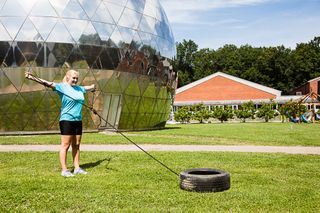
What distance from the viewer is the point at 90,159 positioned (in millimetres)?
9031

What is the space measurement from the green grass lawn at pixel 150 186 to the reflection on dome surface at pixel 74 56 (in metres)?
7.93

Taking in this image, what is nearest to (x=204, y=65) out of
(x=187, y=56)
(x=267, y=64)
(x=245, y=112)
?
(x=187, y=56)

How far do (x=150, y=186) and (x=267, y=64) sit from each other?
8051 centimetres

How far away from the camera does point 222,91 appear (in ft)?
190

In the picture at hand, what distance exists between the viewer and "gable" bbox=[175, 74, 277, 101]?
5675 cm

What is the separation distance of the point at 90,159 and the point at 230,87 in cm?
5050

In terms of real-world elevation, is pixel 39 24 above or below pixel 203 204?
above

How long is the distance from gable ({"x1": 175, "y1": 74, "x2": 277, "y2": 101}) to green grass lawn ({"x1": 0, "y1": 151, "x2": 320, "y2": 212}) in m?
48.9

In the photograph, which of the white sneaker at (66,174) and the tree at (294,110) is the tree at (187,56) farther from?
the white sneaker at (66,174)

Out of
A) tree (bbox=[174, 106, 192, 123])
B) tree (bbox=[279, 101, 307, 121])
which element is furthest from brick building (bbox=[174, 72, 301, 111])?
tree (bbox=[279, 101, 307, 121])

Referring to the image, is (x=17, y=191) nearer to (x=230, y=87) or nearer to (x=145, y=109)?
(x=145, y=109)

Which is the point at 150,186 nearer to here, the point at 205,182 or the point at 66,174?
the point at 205,182

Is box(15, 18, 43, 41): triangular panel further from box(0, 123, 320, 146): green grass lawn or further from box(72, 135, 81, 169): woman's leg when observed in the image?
box(72, 135, 81, 169): woman's leg

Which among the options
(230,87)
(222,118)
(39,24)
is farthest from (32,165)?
(230,87)
